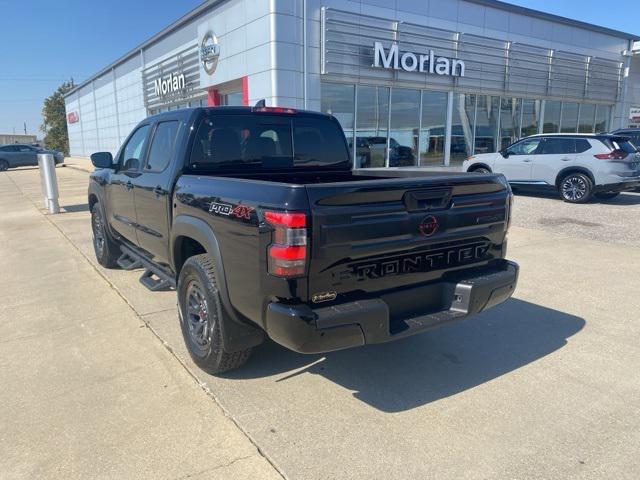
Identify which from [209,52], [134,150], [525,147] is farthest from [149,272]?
[209,52]

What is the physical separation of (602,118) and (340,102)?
16904 millimetres

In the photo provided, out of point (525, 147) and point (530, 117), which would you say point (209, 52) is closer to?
point (525, 147)

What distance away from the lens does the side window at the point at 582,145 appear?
11.4 metres

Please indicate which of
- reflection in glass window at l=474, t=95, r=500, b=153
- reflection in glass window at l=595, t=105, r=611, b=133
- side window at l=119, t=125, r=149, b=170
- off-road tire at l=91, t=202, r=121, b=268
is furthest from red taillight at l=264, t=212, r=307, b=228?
reflection in glass window at l=595, t=105, r=611, b=133

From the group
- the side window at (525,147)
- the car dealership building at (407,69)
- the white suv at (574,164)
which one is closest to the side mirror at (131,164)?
the car dealership building at (407,69)

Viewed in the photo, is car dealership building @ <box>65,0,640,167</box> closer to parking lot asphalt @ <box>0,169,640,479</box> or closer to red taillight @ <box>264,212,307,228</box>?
parking lot asphalt @ <box>0,169,640,479</box>

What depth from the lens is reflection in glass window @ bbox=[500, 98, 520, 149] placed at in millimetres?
20278

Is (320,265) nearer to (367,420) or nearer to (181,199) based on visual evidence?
(367,420)

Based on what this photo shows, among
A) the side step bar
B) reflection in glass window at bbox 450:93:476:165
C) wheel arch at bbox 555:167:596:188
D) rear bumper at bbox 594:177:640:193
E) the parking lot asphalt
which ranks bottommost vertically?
the parking lot asphalt

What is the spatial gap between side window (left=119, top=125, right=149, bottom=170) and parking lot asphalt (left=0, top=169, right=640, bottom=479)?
4.63 feet

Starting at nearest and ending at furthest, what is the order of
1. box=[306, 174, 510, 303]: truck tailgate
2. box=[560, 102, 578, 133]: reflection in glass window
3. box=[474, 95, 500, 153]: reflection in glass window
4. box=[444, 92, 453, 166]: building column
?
box=[306, 174, 510, 303]: truck tailgate, box=[444, 92, 453, 166]: building column, box=[474, 95, 500, 153]: reflection in glass window, box=[560, 102, 578, 133]: reflection in glass window

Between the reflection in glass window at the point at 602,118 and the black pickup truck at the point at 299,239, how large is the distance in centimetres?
2483

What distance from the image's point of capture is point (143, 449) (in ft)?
8.69

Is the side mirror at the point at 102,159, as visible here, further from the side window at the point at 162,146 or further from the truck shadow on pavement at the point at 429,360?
the truck shadow on pavement at the point at 429,360
